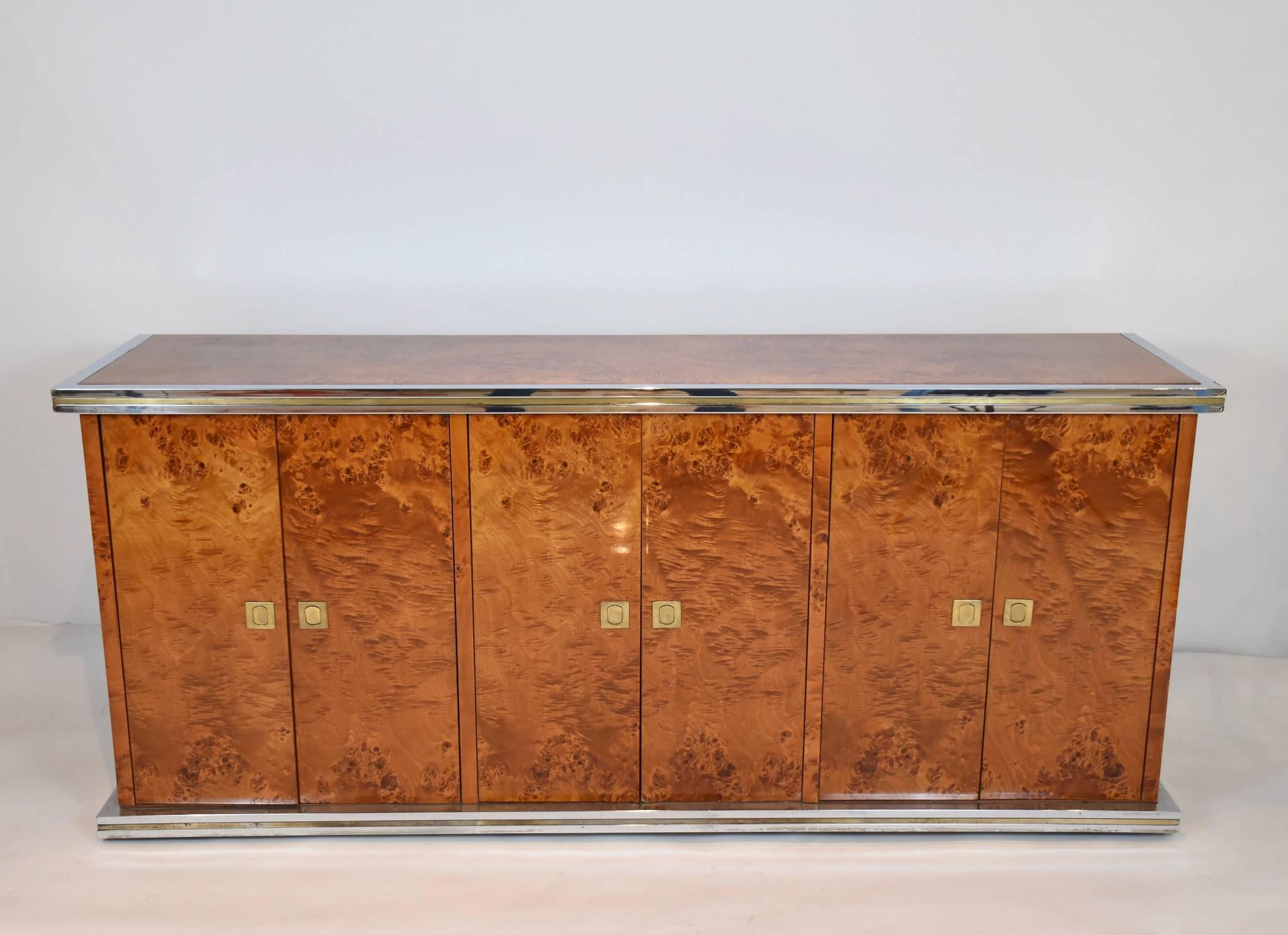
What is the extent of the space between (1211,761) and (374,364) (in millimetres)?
2488

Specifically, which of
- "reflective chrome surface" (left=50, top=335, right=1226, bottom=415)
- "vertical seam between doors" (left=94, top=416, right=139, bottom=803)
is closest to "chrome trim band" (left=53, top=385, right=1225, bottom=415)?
"reflective chrome surface" (left=50, top=335, right=1226, bottom=415)

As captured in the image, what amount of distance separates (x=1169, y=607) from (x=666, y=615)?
120 cm

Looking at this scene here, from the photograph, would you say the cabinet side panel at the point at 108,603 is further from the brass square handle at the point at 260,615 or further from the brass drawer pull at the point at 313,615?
the brass drawer pull at the point at 313,615

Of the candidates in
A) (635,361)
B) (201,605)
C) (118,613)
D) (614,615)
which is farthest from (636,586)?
(118,613)

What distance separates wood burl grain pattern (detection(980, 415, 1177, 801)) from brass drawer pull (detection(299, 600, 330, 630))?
5.26 feet

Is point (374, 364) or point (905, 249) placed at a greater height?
point (905, 249)

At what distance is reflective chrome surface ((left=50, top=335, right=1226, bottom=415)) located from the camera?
272 cm

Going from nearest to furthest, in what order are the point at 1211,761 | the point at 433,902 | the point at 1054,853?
the point at 433,902
the point at 1054,853
the point at 1211,761

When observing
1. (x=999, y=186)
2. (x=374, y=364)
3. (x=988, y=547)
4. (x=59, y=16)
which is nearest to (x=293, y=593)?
(x=374, y=364)

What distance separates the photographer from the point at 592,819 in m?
2.97

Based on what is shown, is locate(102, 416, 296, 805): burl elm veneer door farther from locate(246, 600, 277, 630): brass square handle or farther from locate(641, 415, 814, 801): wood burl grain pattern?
locate(641, 415, 814, 801): wood burl grain pattern

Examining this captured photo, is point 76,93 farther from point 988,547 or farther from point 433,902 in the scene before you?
point 988,547

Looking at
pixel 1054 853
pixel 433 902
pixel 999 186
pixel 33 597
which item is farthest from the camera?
pixel 33 597

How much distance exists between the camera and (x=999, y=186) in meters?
3.55
